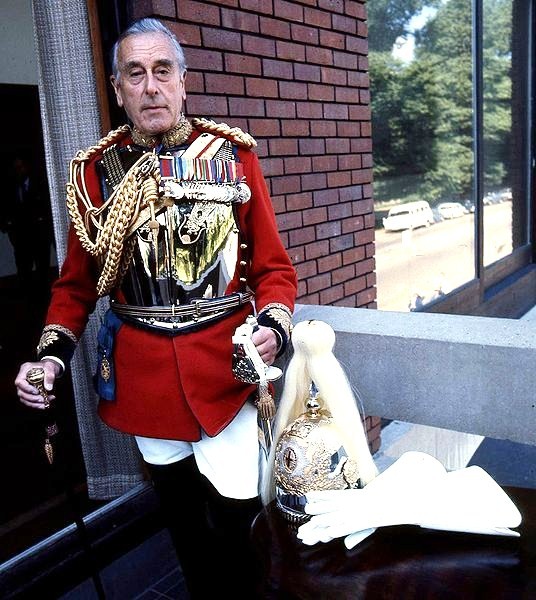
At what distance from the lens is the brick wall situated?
276 cm

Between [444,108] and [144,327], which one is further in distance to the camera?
[444,108]

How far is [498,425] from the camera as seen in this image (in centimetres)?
184

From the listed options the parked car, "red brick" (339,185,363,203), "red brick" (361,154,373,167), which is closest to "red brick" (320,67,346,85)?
"red brick" (361,154,373,167)

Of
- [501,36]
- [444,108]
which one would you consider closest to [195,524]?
[444,108]

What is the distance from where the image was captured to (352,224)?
393 cm

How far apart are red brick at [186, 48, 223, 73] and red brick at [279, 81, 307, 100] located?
19.7 inches

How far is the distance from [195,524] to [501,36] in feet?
23.9

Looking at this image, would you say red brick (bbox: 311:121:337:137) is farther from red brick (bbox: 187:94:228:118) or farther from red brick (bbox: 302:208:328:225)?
red brick (bbox: 187:94:228:118)

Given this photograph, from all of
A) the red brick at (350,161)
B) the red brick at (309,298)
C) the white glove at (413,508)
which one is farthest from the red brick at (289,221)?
the white glove at (413,508)

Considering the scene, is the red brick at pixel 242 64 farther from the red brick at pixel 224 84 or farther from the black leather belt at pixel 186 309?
the black leather belt at pixel 186 309

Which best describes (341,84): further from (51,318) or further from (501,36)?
(501,36)

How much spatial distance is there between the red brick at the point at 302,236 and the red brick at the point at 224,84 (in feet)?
2.60

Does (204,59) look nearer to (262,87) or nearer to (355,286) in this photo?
(262,87)

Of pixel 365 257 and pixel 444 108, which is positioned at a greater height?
pixel 444 108
